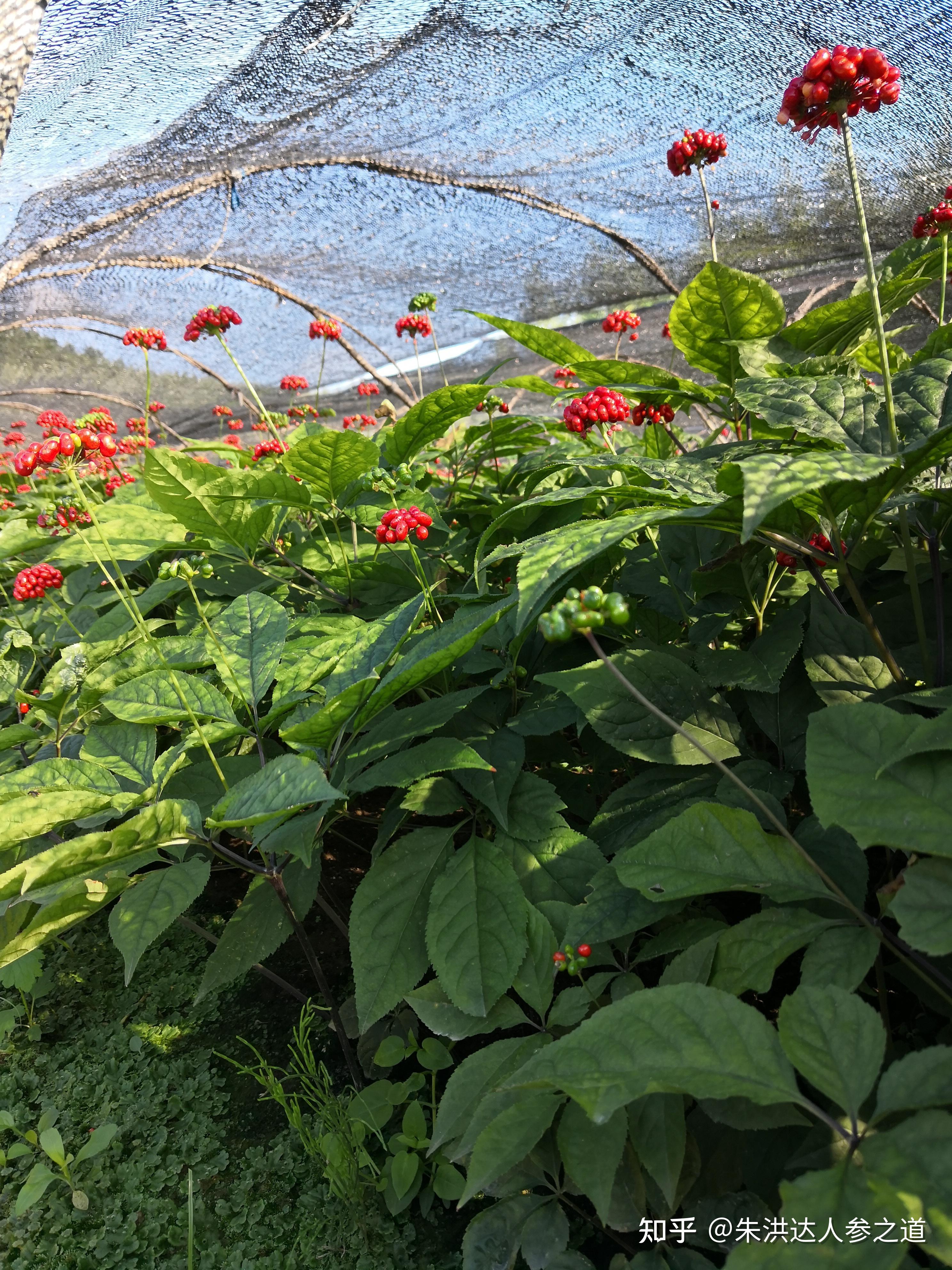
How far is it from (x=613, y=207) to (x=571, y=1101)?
5378mm

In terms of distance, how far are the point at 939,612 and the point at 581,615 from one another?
0.67 meters

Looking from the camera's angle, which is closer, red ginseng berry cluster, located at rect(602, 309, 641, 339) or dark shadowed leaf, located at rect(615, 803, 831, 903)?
dark shadowed leaf, located at rect(615, 803, 831, 903)

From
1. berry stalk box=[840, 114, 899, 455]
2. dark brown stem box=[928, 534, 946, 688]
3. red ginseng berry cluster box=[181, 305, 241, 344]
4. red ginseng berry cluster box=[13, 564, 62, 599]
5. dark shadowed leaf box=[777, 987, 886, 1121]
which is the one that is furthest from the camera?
red ginseng berry cluster box=[181, 305, 241, 344]

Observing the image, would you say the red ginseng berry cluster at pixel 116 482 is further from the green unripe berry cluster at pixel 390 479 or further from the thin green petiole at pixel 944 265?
the thin green petiole at pixel 944 265

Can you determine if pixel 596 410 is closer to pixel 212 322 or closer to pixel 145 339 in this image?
pixel 212 322

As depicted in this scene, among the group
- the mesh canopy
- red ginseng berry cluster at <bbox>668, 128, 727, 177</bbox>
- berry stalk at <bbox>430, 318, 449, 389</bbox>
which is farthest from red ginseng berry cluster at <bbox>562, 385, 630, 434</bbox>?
the mesh canopy

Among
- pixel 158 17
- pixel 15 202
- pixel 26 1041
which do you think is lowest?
pixel 26 1041

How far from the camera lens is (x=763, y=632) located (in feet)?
4.08

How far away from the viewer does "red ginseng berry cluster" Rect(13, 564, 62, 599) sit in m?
1.92

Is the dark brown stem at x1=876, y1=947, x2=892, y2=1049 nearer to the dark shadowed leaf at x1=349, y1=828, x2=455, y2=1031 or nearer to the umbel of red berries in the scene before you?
the dark shadowed leaf at x1=349, y1=828, x2=455, y2=1031

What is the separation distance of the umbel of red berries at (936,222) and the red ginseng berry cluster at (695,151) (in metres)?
0.49

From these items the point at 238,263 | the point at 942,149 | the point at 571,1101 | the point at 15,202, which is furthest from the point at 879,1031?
the point at 15,202

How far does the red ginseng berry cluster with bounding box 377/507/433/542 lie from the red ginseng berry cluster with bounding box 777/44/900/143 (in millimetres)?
800

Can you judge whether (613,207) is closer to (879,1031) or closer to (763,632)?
(763,632)
